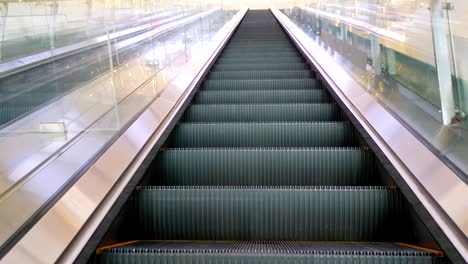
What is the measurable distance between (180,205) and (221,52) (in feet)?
21.9

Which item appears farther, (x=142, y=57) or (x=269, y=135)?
(x=142, y=57)

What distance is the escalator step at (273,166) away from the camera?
3.37m

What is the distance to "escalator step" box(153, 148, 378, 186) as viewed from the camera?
3365 millimetres

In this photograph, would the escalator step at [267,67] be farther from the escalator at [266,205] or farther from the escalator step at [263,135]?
the escalator step at [263,135]

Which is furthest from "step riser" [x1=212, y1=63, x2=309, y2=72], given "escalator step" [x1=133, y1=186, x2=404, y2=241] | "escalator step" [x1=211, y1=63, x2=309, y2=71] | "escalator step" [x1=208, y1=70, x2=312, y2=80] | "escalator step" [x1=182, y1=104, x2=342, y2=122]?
"escalator step" [x1=133, y1=186, x2=404, y2=241]

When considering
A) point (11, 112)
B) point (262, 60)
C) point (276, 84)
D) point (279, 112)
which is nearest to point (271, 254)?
point (279, 112)

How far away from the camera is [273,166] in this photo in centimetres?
341

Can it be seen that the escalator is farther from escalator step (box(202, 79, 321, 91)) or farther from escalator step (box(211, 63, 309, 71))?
escalator step (box(211, 63, 309, 71))

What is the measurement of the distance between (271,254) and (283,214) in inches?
23.9

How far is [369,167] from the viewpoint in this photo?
10.8ft

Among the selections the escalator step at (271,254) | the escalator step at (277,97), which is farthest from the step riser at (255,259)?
the escalator step at (277,97)

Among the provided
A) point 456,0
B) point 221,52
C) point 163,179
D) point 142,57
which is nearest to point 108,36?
point 142,57

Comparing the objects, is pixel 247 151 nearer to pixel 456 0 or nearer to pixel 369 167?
pixel 369 167

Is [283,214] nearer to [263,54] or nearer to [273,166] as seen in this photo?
[273,166]
